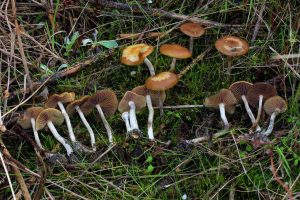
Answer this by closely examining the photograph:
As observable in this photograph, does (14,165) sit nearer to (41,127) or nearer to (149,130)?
(41,127)

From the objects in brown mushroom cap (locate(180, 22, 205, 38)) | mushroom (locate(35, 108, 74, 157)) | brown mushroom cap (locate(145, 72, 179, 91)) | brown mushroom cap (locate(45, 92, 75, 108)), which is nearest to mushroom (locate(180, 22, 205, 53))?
brown mushroom cap (locate(180, 22, 205, 38))

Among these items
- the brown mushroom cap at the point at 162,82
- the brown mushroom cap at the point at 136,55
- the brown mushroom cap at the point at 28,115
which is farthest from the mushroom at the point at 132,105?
the brown mushroom cap at the point at 28,115

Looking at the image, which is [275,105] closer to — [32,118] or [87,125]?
[87,125]

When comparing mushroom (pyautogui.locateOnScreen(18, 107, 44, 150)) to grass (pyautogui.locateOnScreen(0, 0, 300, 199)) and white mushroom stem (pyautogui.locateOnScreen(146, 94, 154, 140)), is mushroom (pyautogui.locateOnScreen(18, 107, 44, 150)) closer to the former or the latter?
grass (pyautogui.locateOnScreen(0, 0, 300, 199))

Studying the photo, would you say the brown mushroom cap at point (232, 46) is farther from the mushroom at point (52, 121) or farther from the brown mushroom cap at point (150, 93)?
the mushroom at point (52, 121)

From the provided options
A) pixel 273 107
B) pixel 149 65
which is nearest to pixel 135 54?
pixel 149 65

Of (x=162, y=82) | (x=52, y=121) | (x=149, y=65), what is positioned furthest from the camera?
(x=149, y=65)
